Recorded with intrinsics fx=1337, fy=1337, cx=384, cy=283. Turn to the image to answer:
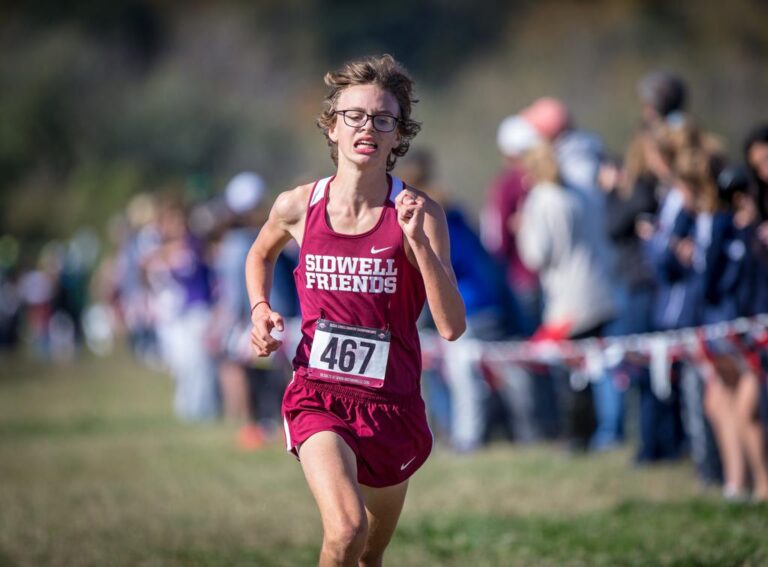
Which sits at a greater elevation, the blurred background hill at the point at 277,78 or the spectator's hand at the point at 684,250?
the blurred background hill at the point at 277,78

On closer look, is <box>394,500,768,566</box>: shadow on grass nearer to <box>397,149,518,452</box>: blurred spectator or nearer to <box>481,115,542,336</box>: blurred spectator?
<box>397,149,518,452</box>: blurred spectator

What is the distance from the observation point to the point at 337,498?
183 inches

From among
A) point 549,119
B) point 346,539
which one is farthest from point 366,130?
point 549,119

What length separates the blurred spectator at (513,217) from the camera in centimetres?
1077

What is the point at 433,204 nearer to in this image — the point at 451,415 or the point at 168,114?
the point at 451,415

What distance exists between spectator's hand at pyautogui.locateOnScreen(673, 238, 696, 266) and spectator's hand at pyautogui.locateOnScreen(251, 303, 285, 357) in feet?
13.2

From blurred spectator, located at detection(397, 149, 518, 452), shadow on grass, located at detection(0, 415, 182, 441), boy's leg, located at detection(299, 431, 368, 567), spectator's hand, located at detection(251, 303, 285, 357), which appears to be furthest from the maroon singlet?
shadow on grass, located at detection(0, 415, 182, 441)

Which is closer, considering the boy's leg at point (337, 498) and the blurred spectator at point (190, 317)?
the boy's leg at point (337, 498)

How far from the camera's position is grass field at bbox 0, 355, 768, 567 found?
22.0 feet

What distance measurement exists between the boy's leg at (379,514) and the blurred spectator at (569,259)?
518cm

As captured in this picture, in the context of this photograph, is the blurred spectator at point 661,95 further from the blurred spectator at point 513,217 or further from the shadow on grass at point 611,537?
the shadow on grass at point 611,537

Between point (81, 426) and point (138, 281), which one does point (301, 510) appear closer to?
point (81, 426)

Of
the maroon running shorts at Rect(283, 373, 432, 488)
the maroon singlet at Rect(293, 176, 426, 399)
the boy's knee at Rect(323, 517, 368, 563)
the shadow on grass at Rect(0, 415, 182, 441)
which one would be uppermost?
the maroon singlet at Rect(293, 176, 426, 399)

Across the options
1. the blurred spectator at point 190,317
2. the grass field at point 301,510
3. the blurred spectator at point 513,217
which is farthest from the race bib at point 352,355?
the blurred spectator at point 190,317
